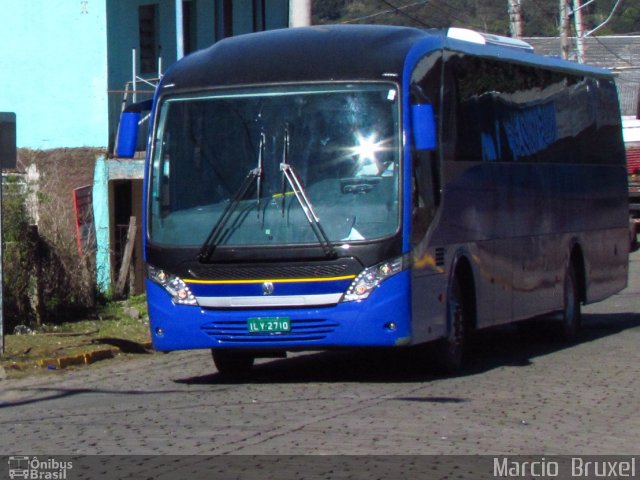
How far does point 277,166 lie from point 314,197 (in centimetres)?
46

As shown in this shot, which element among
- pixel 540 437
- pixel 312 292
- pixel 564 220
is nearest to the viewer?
pixel 540 437

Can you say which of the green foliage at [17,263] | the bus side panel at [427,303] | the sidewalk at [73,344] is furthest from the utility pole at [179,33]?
the bus side panel at [427,303]

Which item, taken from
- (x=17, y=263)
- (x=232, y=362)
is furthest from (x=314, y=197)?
(x=17, y=263)

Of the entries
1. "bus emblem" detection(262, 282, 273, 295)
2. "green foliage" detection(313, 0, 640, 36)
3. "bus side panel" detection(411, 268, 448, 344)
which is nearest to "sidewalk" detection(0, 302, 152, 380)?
"bus emblem" detection(262, 282, 273, 295)

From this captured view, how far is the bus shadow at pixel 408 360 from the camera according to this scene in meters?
12.9

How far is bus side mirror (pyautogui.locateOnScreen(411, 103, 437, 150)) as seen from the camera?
11.6 meters

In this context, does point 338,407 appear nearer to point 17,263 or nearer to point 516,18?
point 17,263

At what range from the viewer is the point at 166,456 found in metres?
8.34

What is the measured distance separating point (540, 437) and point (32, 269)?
11.3 m

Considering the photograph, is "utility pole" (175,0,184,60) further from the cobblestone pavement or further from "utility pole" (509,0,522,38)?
"utility pole" (509,0,522,38)

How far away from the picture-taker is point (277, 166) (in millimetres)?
11914

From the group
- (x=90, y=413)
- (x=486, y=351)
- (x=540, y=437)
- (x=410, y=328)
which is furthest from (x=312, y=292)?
(x=486, y=351)

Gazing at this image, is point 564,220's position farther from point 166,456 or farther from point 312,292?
point 166,456

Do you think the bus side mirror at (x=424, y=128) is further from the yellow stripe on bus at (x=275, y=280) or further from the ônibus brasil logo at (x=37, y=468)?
the ônibus brasil logo at (x=37, y=468)
